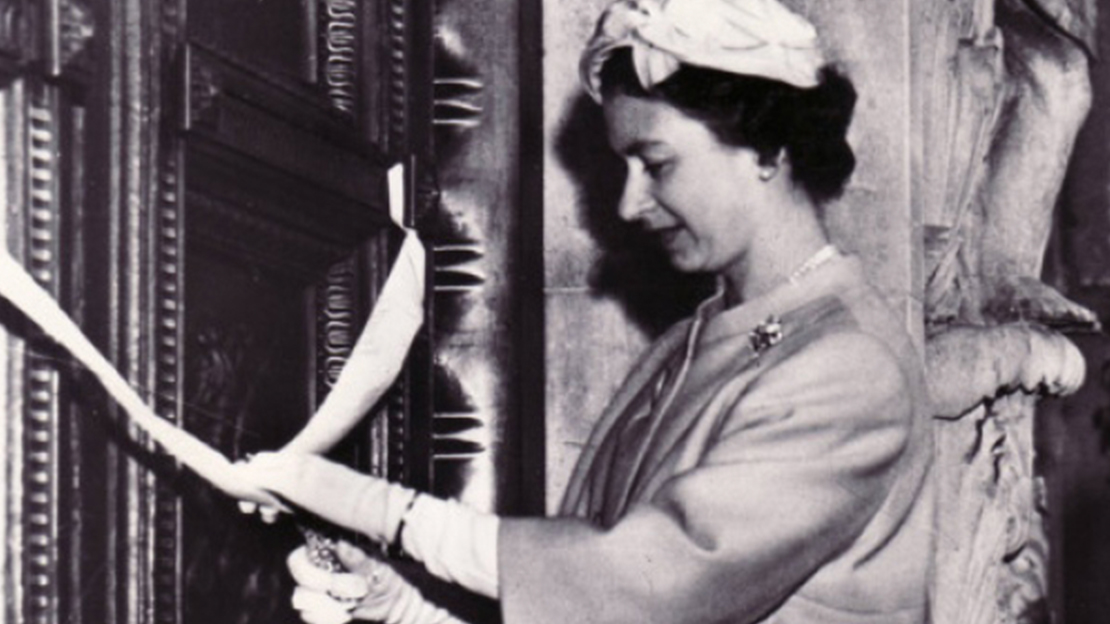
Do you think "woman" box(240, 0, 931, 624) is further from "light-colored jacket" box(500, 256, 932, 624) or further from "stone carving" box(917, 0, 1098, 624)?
"stone carving" box(917, 0, 1098, 624)

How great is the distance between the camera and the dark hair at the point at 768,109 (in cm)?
311

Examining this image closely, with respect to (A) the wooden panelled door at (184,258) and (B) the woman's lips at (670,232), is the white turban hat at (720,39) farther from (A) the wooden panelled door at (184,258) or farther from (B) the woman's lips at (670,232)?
(A) the wooden panelled door at (184,258)

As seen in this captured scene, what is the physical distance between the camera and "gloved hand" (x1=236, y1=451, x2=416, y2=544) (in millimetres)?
2961

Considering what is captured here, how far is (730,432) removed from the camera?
9.98ft

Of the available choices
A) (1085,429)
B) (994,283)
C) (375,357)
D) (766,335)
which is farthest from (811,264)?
(1085,429)

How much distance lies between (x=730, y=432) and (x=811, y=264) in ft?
0.90

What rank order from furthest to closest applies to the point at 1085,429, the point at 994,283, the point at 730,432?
1. the point at 1085,429
2. the point at 994,283
3. the point at 730,432

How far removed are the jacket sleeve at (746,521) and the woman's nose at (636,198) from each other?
265 millimetres

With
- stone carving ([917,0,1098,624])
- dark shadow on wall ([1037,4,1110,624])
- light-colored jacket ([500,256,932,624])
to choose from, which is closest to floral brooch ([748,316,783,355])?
light-colored jacket ([500,256,932,624])

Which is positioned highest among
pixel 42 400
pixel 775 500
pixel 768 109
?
pixel 768 109

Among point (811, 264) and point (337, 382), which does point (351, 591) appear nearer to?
point (337, 382)

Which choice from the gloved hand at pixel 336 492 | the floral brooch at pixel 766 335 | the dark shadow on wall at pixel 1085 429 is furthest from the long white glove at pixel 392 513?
the dark shadow on wall at pixel 1085 429

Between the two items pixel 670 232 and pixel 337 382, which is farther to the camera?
pixel 337 382

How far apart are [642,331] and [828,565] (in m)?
1.06
